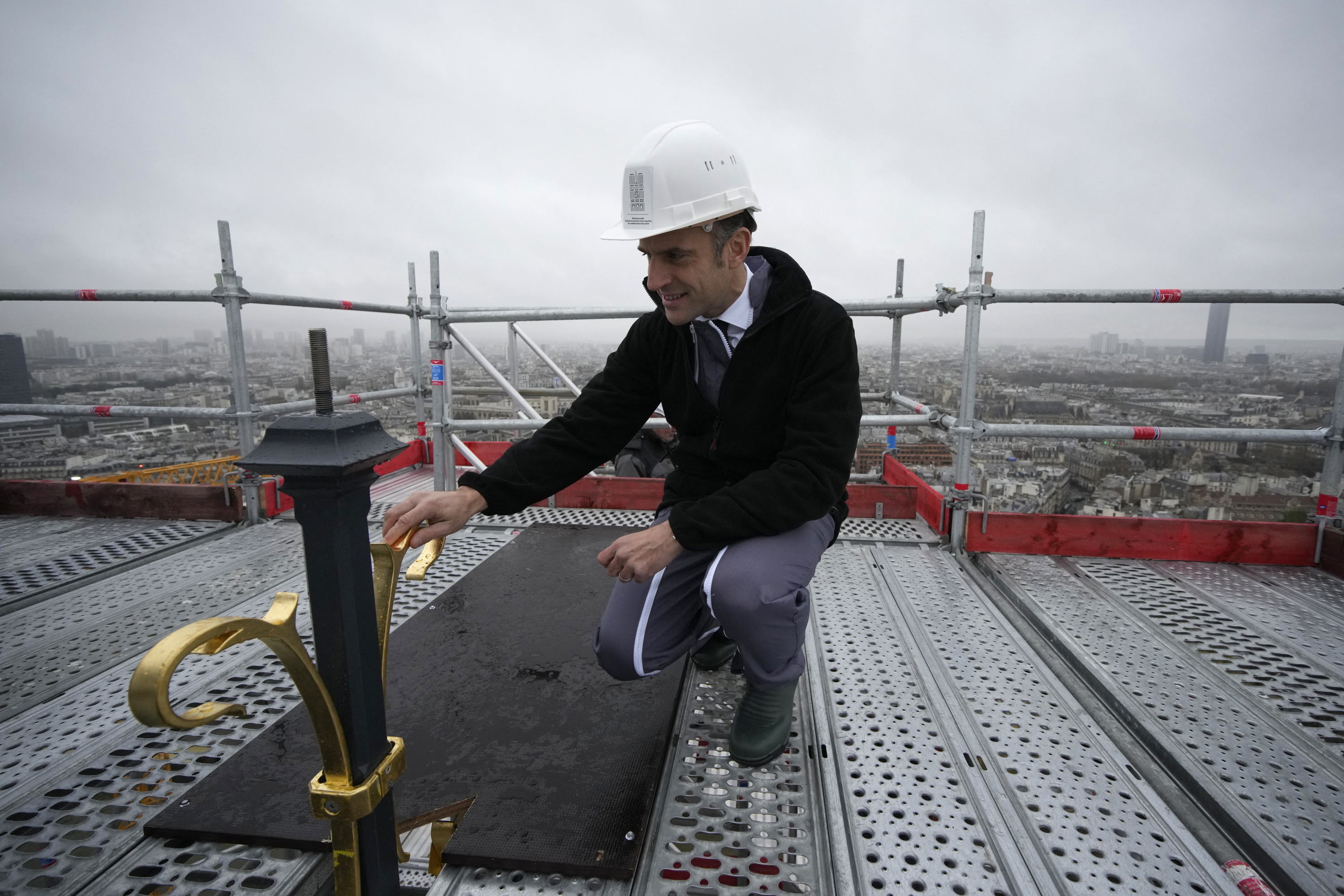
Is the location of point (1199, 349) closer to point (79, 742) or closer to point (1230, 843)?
point (1230, 843)

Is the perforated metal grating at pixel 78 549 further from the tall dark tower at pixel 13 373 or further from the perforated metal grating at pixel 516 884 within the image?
the perforated metal grating at pixel 516 884

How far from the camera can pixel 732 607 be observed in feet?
4.65

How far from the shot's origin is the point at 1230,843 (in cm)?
120

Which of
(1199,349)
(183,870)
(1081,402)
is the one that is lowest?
(183,870)

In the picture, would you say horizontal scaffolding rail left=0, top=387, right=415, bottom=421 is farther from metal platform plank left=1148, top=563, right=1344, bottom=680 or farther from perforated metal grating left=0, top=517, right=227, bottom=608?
metal platform plank left=1148, top=563, right=1344, bottom=680

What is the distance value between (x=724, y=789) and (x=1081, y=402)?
2.67 m

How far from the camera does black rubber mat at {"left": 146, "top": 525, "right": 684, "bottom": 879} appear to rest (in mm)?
1208

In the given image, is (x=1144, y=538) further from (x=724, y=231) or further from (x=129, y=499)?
(x=129, y=499)

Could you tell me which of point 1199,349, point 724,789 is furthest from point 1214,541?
point 724,789

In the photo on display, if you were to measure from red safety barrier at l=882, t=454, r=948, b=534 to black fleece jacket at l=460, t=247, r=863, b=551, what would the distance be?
136 cm

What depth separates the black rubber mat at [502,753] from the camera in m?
1.21

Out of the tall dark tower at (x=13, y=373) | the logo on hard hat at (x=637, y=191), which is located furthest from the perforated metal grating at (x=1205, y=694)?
the tall dark tower at (x=13, y=373)

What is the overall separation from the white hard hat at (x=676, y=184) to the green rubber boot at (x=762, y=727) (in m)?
1.13

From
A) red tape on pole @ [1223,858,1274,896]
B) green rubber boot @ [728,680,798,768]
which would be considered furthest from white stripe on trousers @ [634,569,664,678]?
red tape on pole @ [1223,858,1274,896]
